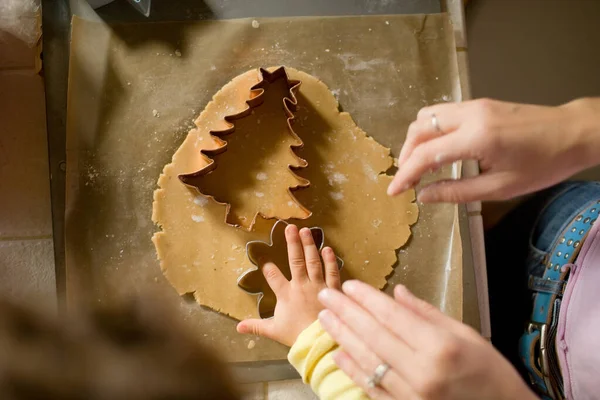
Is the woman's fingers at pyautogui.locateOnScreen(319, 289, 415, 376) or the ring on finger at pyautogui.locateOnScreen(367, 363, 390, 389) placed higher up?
the woman's fingers at pyautogui.locateOnScreen(319, 289, 415, 376)

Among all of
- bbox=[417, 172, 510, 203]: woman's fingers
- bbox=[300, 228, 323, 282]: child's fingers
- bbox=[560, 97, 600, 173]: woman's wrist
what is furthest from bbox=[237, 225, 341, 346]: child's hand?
bbox=[560, 97, 600, 173]: woman's wrist

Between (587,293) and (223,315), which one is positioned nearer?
(587,293)

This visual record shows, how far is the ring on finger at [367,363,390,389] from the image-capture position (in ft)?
1.90

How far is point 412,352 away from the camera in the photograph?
0.56 m

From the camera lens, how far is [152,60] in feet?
3.51

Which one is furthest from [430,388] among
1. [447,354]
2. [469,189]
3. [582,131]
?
[582,131]

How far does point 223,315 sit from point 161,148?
0.38 metres

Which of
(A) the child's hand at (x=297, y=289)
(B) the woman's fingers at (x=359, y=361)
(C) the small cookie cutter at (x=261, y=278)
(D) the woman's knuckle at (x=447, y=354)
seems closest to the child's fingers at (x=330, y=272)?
(A) the child's hand at (x=297, y=289)

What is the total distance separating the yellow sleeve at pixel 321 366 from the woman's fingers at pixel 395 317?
8 centimetres

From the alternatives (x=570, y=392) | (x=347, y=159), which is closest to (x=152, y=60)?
(x=347, y=159)

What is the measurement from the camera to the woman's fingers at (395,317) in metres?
0.56

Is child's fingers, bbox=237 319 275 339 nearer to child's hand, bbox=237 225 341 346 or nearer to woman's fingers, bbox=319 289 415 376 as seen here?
child's hand, bbox=237 225 341 346

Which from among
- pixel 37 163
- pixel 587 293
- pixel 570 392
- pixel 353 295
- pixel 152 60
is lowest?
pixel 570 392

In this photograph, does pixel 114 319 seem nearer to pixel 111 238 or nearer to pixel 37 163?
pixel 111 238
